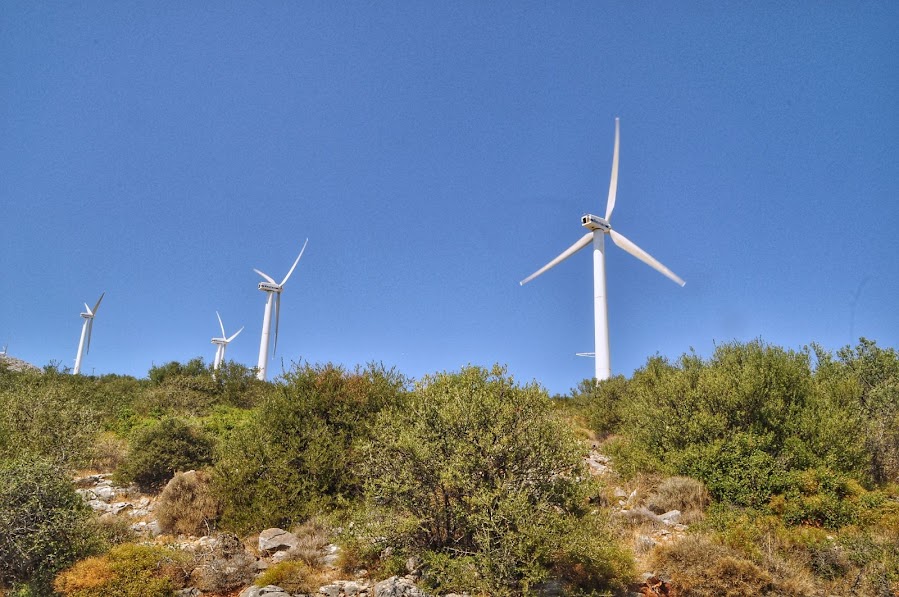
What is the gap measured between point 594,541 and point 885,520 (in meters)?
10.9

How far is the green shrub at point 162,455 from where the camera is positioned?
67.0 ft

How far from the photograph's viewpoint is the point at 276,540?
581 inches

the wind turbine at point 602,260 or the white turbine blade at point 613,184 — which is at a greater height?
the white turbine blade at point 613,184

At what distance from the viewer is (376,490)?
13.4m

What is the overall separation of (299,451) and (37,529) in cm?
670

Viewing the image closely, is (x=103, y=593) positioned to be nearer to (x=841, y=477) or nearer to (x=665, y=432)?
(x=665, y=432)

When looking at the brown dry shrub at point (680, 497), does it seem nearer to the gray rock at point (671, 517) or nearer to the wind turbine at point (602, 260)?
the gray rock at point (671, 517)

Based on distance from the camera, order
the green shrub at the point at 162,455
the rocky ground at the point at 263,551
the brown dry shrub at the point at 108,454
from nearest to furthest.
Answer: the rocky ground at the point at 263,551, the green shrub at the point at 162,455, the brown dry shrub at the point at 108,454

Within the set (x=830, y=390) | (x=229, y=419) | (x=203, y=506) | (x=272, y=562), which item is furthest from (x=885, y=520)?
(x=229, y=419)

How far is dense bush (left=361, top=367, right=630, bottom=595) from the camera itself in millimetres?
11148

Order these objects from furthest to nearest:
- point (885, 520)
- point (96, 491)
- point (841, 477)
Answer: point (96, 491) → point (841, 477) → point (885, 520)

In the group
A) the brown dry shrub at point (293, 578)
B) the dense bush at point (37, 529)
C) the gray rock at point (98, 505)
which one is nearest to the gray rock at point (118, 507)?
the gray rock at point (98, 505)

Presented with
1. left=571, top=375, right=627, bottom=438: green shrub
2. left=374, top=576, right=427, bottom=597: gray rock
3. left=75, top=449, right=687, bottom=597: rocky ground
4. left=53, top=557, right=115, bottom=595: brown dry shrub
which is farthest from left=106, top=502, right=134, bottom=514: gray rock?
left=571, top=375, right=627, bottom=438: green shrub

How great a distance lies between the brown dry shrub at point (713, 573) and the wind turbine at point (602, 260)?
30.7 m
